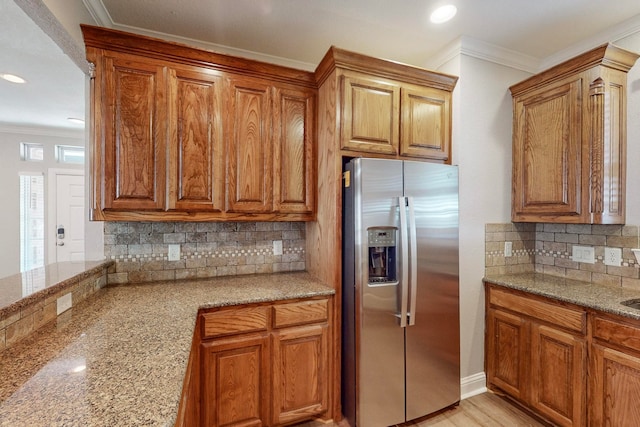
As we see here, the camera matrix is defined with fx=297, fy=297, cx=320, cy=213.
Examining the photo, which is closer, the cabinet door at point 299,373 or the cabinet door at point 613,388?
the cabinet door at point 613,388

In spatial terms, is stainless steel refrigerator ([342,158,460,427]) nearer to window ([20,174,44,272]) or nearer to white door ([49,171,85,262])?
white door ([49,171,85,262])

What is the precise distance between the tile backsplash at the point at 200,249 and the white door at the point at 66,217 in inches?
109

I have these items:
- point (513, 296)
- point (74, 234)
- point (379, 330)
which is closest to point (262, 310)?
point (379, 330)

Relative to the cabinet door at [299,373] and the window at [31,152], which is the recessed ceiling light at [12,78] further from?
the cabinet door at [299,373]

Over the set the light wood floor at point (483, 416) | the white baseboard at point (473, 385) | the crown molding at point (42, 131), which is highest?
the crown molding at point (42, 131)

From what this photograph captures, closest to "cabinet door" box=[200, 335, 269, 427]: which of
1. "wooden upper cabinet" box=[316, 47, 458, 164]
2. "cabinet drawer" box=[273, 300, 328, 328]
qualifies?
"cabinet drawer" box=[273, 300, 328, 328]

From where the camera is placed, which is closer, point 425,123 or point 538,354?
point 538,354

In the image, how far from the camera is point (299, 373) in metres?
1.87

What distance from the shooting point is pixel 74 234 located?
13.8 feet

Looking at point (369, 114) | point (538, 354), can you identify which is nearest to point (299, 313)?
point (369, 114)

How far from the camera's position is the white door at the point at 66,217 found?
4109mm

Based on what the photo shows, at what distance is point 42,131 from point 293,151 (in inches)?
160

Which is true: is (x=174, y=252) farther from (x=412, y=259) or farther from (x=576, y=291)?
(x=576, y=291)

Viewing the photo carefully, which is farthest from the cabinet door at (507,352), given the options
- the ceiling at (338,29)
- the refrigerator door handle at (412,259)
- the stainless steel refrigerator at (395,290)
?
the ceiling at (338,29)
